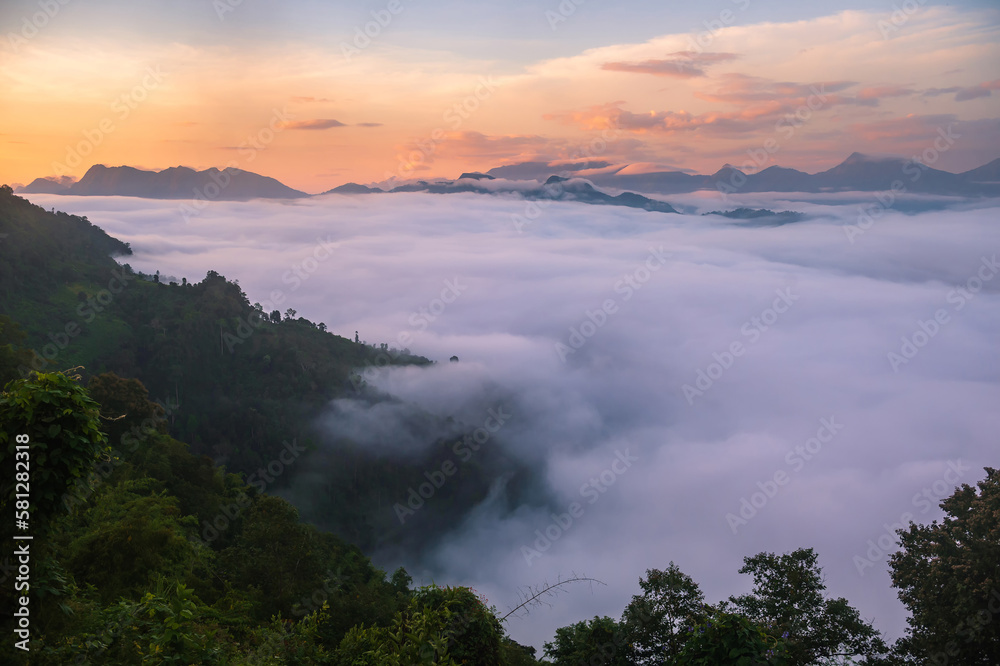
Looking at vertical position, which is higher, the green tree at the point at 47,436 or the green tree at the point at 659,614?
the green tree at the point at 47,436

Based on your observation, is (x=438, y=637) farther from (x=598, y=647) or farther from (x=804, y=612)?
(x=804, y=612)

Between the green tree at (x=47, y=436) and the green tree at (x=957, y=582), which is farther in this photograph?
the green tree at (x=957, y=582)

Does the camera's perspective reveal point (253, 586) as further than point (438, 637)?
Yes

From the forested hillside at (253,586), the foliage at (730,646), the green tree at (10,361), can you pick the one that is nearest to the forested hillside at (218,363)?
the forested hillside at (253,586)

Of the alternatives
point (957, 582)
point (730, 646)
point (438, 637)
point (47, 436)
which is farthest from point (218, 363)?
point (730, 646)

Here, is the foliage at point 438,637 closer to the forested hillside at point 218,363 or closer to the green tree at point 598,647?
the green tree at point 598,647

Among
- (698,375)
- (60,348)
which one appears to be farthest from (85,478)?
(698,375)

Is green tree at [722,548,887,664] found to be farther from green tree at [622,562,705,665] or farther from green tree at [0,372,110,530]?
green tree at [0,372,110,530]
